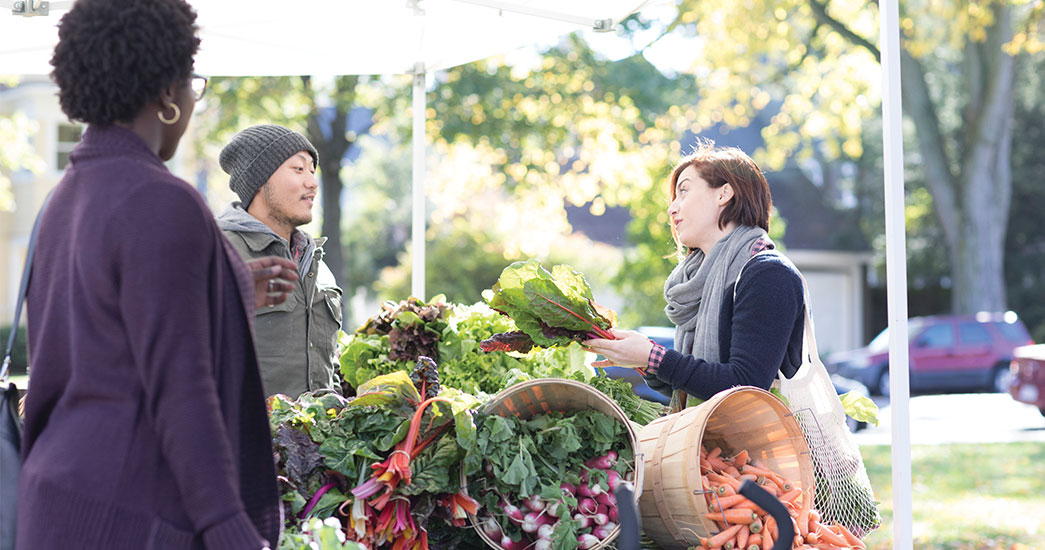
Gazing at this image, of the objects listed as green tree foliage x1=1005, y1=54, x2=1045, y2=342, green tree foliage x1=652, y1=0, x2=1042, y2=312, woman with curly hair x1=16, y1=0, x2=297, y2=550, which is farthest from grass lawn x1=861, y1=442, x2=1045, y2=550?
green tree foliage x1=1005, y1=54, x2=1045, y2=342

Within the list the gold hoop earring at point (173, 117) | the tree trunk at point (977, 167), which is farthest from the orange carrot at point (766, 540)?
the tree trunk at point (977, 167)

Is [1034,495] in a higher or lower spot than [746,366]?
lower

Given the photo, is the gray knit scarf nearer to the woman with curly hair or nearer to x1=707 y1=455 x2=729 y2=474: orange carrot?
x1=707 y1=455 x2=729 y2=474: orange carrot

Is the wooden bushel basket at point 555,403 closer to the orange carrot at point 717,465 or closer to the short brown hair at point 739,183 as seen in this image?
the orange carrot at point 717,465

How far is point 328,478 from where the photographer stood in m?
2.38

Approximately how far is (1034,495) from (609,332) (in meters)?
7.52

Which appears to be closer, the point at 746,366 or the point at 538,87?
the point at 746,366

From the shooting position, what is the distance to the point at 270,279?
1718mm

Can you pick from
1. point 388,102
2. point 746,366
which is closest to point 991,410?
point 388,102

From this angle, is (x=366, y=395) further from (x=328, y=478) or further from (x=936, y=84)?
(x=936, y=84)

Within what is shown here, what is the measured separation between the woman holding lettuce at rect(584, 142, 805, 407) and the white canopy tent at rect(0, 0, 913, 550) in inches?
14.0

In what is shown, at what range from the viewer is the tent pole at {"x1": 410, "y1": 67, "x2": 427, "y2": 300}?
441 cm

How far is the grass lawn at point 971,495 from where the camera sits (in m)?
7.05

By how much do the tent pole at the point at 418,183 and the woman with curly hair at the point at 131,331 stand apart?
2895 mm
